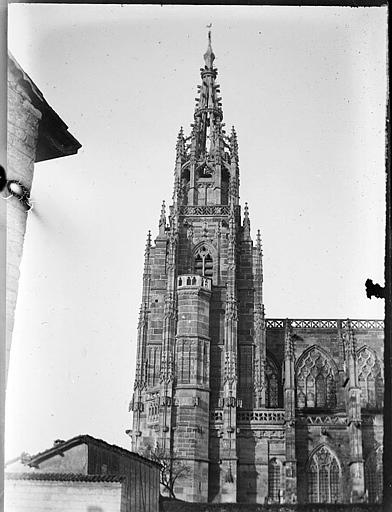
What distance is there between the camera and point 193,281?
32.8m

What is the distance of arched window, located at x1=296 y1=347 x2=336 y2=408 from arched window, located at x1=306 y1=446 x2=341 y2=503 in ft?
10.1

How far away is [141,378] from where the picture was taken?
31.5 meters

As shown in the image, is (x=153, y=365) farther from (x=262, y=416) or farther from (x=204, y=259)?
(x=204, y=259)

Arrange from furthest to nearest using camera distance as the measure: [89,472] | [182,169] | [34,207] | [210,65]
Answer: [182,169]
[89,472]
[210,65]
[34,207]

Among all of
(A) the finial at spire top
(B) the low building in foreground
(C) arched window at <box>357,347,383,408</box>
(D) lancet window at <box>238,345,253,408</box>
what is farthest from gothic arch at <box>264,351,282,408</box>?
(A) the finial at spire top

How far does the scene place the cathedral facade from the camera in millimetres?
29422

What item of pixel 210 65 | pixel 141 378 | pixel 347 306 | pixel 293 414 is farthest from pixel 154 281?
pixel 210 65

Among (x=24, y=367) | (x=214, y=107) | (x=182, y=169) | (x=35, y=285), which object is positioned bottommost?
(x=24, y=367)

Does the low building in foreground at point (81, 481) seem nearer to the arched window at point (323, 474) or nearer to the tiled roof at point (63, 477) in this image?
the tiled roof at point (63, 477)

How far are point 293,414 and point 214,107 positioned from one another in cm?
1460

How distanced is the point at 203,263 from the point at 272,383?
562 cm

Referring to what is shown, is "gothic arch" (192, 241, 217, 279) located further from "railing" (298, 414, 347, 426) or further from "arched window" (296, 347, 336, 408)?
"railing" (298, 414, 347, 426)

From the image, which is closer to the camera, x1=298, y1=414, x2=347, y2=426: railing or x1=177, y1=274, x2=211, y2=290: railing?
x1=298, y1=414, x2=347, y2=426: railing

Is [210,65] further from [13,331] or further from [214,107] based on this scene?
[214,107]
